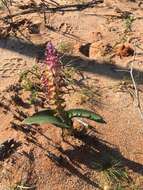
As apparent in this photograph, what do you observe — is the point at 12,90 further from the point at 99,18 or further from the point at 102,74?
the point at 99,18

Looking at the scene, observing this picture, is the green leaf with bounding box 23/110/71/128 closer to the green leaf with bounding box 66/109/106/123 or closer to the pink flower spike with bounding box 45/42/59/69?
the green leaf with bounding box 66/109/106/123

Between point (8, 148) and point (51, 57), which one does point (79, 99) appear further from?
point (51, 57)

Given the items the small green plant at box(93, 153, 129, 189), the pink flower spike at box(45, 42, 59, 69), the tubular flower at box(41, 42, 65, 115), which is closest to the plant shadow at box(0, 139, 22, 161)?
the tubular flower at box(41, 42, 65, 115)

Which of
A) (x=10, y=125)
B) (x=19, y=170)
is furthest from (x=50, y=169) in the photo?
(x=10, y=125)

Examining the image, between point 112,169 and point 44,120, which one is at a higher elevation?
point 44,120

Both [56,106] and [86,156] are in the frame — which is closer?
[56,106]

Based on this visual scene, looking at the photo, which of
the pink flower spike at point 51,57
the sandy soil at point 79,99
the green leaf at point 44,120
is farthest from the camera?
the sandy soil at point 79,99

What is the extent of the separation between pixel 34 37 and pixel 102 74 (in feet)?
2.50

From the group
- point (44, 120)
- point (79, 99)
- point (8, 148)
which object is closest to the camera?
point (44, 120)

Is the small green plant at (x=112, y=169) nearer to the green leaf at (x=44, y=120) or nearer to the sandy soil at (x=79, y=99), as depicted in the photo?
the sandy soil at (x=79, y=99)

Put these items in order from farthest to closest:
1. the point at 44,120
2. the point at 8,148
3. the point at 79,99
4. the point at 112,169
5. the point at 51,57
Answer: the point at 79,99
the point at 8,148
the point at 112,169
the point at 44,120
the point at 51,57

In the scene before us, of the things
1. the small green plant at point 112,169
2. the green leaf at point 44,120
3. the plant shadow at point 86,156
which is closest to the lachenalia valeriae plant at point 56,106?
the green leaf at point 44,120

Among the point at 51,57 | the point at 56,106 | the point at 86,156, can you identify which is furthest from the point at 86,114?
the point at 51,57

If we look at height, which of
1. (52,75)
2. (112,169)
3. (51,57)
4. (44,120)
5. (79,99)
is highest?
(51,57)
